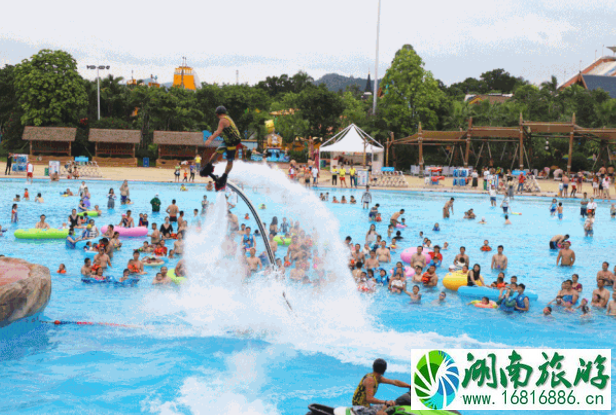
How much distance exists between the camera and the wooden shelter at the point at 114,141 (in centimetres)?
4878

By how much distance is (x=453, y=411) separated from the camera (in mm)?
7277

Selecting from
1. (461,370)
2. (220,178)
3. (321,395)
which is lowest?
(321,395)

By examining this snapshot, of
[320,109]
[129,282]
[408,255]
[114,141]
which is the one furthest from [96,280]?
[320,109]

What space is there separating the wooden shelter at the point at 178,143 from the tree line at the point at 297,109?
2857 mm

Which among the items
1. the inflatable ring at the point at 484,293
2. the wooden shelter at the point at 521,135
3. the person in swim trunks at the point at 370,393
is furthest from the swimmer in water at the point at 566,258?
the wooden shelter at the point at 521,135

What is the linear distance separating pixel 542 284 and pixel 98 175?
31.9 meters

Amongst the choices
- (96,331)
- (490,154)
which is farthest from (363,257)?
(490,154)

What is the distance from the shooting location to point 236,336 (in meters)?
12.7

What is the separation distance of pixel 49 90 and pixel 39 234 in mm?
34120

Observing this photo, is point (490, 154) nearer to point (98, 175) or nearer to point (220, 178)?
point (98, 175)

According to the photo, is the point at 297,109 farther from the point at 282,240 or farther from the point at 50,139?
the point at 282,240

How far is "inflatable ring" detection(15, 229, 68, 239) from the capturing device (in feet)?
69.2

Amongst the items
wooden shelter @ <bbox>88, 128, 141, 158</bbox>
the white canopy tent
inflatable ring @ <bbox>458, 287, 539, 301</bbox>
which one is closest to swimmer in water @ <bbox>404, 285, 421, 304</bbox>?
inflatable ring @ <bbox>458, 287, 539, 301</bbox>

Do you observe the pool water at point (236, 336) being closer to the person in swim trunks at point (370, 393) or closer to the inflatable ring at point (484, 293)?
the inflatable ring at point (484, 293)
